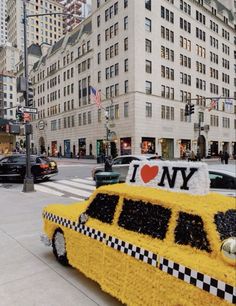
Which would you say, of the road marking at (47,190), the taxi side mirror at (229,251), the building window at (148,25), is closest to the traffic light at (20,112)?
the road marking at (47,190)

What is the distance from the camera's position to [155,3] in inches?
1727

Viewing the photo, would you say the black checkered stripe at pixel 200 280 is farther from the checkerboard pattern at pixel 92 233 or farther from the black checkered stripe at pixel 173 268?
the checkerboard pattern at pixel 92 233

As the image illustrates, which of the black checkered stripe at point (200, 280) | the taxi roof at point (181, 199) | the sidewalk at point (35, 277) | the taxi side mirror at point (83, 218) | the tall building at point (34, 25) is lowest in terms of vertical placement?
the sidewalk at point (35, 277)

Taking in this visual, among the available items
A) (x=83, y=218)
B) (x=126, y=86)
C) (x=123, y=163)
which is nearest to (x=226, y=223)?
(x=83, y=218)

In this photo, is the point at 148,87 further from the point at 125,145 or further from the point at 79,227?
the point at 79,227

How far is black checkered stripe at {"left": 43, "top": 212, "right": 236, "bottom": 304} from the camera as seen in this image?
275 centimetres

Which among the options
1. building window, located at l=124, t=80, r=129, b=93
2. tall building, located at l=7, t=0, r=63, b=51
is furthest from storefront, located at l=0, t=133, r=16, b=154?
tall building, located at l=7, t=0, r=63, b=51

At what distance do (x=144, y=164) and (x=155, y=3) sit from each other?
44.9 meters

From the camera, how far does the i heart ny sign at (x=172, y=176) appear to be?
3846 millimetres

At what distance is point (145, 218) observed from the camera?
3.83 m

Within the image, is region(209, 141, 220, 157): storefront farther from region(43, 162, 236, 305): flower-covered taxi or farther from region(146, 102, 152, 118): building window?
region(43, 162, 236, 305): flower-covered taxi

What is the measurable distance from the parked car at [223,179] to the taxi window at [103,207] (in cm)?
414

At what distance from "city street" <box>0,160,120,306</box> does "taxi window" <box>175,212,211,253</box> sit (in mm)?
1519

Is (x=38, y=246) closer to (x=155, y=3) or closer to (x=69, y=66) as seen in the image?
(x=155, y=3)
